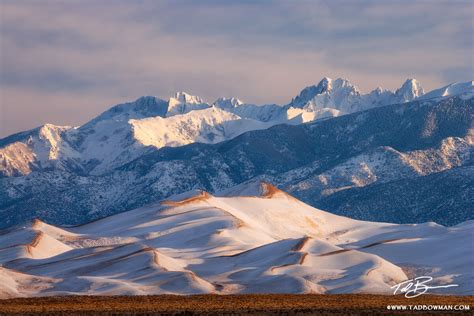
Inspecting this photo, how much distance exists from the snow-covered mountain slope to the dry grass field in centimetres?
1827

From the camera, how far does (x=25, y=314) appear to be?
72688 mm

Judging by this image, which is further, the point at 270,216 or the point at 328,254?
the point at 270,216

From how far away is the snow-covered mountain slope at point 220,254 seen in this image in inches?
4520

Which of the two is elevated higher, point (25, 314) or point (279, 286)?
point (25, 314)

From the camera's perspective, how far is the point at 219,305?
81062 millimetres

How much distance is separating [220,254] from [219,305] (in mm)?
69107

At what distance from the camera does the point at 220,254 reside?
150m

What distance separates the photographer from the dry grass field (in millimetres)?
73062

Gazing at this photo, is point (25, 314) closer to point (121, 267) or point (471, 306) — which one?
point (471, 306)

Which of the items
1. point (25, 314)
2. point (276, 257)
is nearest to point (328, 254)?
point (276, 257)

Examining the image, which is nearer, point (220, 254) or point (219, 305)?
point (219, 305)

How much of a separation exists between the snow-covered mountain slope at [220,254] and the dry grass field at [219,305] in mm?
18271

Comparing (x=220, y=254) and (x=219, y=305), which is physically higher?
(x=219, y=305)

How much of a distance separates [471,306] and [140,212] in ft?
370
